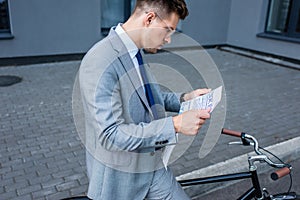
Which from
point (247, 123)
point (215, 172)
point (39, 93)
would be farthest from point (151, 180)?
point (39, 93)

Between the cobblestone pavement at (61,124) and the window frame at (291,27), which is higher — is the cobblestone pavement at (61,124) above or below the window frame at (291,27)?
below

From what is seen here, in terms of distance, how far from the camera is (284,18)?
8797mm

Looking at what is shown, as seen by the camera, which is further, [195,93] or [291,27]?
[291,27]

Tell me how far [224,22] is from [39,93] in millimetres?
6664

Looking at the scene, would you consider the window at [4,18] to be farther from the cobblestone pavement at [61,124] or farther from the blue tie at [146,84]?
the blue tie at [146,84]

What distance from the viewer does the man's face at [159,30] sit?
1.35 metres

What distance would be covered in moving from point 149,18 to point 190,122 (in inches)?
18.6

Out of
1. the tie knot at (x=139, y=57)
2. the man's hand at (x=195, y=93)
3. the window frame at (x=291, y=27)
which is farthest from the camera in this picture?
the window frame at (x=291, y=27)

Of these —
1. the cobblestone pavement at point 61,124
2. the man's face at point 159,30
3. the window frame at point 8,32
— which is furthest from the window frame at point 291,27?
the man's face at point 159,30

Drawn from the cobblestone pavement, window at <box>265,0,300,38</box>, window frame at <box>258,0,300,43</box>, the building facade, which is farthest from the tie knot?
window at <box>265,0,300,38</box>

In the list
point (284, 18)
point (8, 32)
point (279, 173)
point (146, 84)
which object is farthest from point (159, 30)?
point (284, 18)

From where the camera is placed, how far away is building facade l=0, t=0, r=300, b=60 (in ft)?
22.9

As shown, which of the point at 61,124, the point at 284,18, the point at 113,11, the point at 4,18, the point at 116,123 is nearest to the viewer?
the point at 116,123

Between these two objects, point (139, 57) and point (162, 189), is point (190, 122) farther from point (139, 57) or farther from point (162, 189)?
A: point (162, 189)
